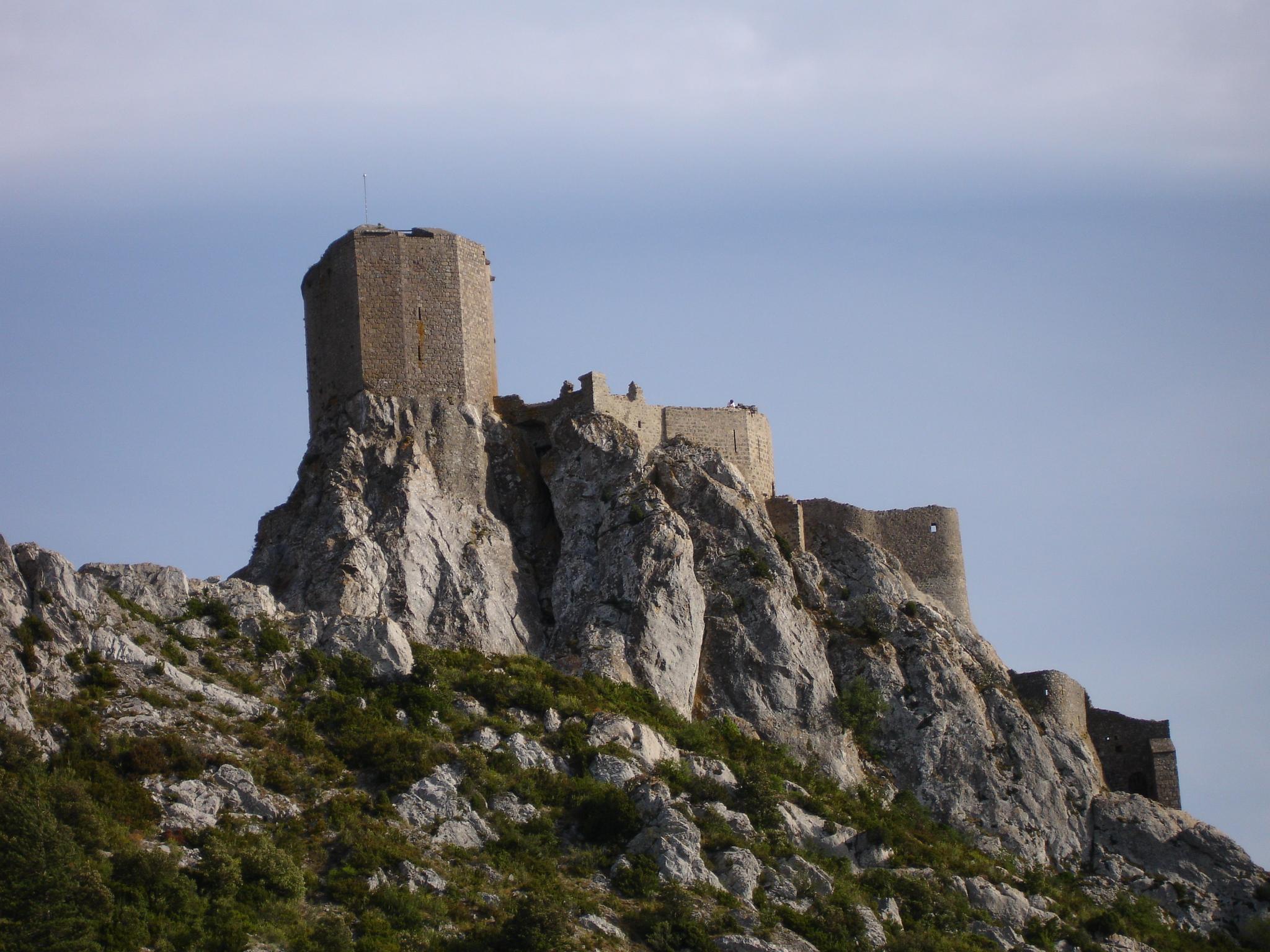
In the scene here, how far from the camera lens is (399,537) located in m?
58.5

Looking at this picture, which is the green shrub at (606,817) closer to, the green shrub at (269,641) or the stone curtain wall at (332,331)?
the green shrub at (269,641)

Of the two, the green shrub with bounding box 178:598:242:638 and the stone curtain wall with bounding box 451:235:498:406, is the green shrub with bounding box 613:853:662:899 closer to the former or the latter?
the green shrub with bounding box 178:598:242:638

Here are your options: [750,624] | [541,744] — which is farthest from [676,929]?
[750,624]

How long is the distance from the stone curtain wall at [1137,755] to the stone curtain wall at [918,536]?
6.36 metres

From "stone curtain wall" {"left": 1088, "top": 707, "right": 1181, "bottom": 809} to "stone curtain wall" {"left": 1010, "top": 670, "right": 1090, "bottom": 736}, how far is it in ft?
3.92

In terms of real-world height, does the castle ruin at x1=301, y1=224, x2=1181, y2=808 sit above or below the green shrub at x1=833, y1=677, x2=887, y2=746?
above

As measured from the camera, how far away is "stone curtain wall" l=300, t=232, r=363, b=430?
205ft

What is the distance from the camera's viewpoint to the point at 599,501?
6212 centimetres

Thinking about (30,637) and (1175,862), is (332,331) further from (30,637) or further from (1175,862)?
(1175,862)

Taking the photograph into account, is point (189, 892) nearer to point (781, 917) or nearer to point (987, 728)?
point (781, 917)

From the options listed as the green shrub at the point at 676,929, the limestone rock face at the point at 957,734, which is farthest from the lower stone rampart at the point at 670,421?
the green shrub at the point at 676,929

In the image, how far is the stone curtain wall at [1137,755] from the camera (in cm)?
6725

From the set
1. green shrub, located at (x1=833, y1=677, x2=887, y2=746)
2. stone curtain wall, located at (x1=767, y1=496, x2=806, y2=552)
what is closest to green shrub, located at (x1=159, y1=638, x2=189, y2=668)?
green shrub, located at (x1=833, y1=677, x2=887, y2=746)

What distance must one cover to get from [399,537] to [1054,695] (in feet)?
81.9
